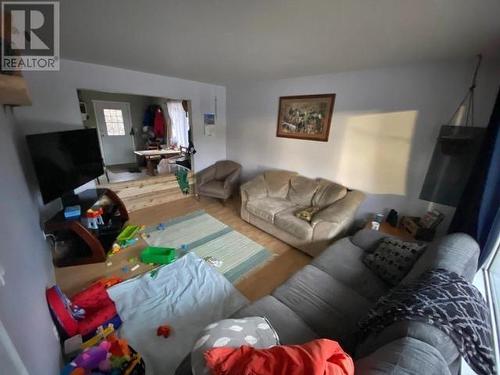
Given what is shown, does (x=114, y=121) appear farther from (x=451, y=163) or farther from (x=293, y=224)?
(x=451, y=163)

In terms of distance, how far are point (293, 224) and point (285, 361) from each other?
1.91 metres

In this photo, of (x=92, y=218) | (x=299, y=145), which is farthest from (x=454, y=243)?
(x=92, y=218)

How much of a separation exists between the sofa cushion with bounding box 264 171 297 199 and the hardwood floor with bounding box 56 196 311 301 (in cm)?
65

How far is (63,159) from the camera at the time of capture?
6.89 ft

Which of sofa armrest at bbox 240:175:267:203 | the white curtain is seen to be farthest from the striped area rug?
the white curtain

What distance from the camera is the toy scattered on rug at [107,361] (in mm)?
1211

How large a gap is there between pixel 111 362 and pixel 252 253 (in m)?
1.58

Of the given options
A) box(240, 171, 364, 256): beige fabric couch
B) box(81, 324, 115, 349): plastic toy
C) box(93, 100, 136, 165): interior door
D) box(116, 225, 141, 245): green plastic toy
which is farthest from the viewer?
box(93, 100, 136, 165): interior door

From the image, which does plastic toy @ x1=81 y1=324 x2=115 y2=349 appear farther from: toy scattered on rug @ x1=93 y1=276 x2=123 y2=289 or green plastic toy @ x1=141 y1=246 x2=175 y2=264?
green plastic toy @ x1=141 y1=246 x2=175 y2=264

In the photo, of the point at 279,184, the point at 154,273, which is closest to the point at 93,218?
the point at 154,273

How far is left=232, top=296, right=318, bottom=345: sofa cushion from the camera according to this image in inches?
46.3

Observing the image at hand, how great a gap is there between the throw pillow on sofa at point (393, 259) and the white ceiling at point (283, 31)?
1.61 metres

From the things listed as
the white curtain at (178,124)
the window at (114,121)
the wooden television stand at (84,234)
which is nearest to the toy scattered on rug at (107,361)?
the wooden television stand at (84,234)

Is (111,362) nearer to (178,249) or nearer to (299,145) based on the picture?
(178,249)
